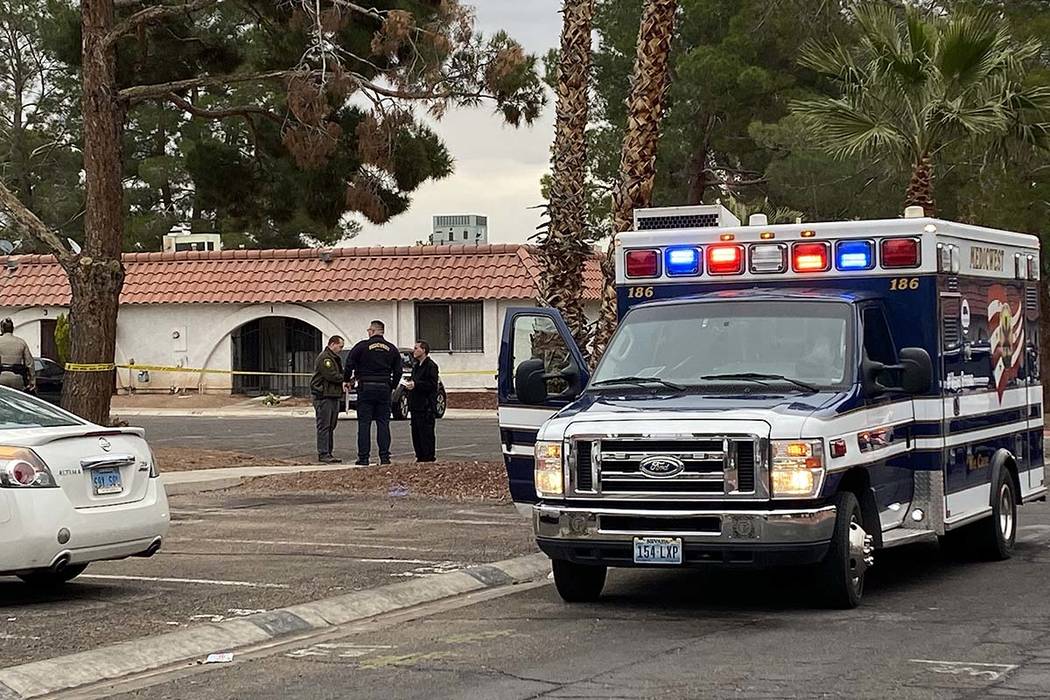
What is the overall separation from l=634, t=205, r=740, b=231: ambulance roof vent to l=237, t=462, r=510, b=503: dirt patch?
523cm

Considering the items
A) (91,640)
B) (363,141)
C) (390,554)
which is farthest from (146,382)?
(91,640)

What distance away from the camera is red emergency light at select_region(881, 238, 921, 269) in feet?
40.7

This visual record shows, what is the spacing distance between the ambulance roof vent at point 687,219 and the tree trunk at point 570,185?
5984 millimetres

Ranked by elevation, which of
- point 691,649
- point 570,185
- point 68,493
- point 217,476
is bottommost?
point 691,649

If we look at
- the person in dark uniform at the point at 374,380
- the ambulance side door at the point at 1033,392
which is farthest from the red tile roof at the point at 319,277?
the ambulance side door at the point at 1033,392

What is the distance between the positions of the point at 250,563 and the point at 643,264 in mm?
3805

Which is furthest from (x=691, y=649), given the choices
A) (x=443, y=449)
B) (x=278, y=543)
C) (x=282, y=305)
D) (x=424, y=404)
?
(x=282, y=305)

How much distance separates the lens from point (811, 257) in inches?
498

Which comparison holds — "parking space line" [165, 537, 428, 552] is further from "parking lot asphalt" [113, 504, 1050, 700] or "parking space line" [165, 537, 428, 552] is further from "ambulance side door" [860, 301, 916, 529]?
"ambulance side door" [860, 301, 916, 529]

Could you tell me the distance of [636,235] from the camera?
43.8ft

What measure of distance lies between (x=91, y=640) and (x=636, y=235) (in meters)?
5.37

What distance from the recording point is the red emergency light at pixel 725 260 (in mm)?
12812

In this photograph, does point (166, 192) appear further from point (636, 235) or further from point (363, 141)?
point (636, 235)

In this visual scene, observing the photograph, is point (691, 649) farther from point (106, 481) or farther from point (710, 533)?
point (106, 481)
